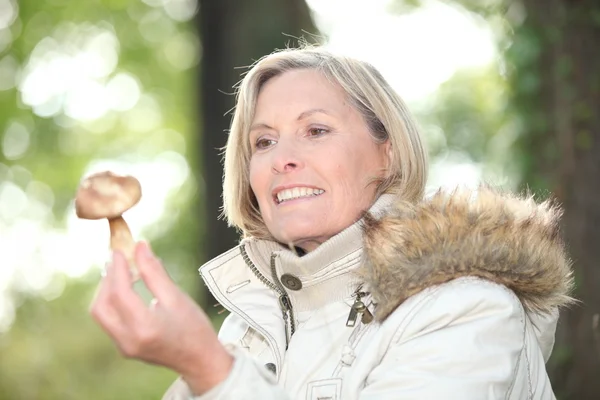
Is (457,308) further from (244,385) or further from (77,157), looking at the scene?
(77,157)

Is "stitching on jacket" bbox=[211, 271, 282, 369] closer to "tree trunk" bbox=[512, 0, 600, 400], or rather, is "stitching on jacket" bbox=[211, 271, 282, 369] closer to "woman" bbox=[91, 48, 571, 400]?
"woman" bbox=[91, 48, 571, 400]

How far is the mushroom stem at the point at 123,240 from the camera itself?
7.24 feet

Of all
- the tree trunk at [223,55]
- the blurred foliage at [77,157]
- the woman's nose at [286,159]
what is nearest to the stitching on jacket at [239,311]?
the woman's nose at [286,159]

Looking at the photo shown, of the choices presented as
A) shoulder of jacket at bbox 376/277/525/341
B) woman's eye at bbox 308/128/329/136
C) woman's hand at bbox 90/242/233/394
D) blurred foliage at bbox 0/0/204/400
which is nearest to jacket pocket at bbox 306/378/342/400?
shoulder of jacket at bbox 376/277/525/341

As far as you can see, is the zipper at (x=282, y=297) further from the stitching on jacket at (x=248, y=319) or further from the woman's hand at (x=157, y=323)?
the woman's hand at (x=157, y=323)

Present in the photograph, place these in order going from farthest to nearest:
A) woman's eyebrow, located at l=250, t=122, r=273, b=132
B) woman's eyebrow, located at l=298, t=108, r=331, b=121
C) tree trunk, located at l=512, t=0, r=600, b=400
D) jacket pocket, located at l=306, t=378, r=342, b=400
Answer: tree trunk, located at l=512, t=0, r=600, b=400 < woman's eyebrow, located at l=250, t=122, r=273, b=132 < woman's eyebrow, located at l=298, t=108, r=331, b=121 < jacket pocket, located at l=306, t=378, r=342, b=400

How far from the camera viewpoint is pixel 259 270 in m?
3.34

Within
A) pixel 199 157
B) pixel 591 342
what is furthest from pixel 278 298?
pixel 199 157

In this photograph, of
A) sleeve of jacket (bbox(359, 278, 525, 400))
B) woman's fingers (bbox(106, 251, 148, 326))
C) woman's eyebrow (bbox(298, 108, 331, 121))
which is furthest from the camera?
woman's eyebrow (bbox(298, 108, 331, 121))

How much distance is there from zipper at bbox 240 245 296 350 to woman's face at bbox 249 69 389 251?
0.44ft

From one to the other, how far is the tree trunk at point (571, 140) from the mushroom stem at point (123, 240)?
3051 mm

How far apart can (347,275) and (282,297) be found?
29 centimetres

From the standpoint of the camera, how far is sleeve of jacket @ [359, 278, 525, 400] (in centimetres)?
244

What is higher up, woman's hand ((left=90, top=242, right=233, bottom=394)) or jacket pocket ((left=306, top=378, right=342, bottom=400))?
woman's hand ((left=90, top=242, right=233, bottom=394))
